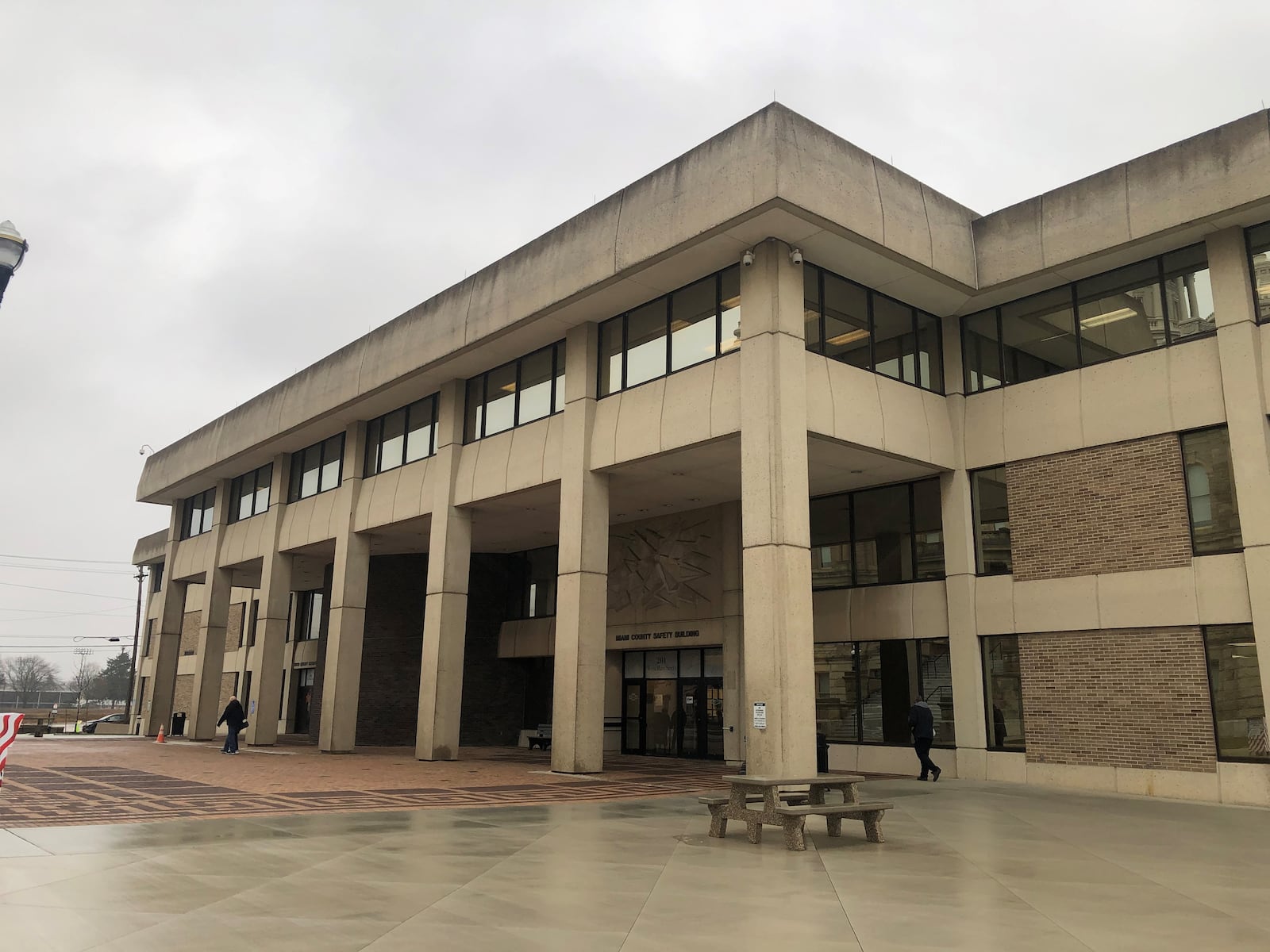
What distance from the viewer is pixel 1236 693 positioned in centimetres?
1620

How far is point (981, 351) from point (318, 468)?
20682mm

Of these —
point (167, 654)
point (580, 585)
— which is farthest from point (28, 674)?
point (580, 585)

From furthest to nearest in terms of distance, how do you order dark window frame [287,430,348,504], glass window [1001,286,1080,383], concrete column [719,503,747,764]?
dark window frame [287,430,348,504] → concrete column [719,503,747,764] → glass window [1001,286,1080,383]

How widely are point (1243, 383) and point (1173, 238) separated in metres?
2.86

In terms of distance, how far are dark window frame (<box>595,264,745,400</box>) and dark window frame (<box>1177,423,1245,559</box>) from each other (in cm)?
797

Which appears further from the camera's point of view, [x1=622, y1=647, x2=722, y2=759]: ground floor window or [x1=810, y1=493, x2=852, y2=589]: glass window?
[x1=622, y1=647, x2=722, y2=759]: ground floor window

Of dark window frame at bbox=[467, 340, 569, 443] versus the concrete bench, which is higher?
dark window frame at bbox=[467, 340, 569, 443]

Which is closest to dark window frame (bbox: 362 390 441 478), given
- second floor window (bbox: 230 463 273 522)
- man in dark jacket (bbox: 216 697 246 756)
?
second floor window (bbox: 230 463 273 522)

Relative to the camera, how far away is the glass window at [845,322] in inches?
742

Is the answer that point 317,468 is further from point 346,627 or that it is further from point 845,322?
point 845,322

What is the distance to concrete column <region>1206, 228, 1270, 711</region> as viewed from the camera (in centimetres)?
1603

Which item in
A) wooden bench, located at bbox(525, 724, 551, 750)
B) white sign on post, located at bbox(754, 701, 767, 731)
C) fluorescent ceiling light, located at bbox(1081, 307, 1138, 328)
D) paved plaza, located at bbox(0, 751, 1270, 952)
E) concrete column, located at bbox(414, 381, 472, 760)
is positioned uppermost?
fluorescent ceiling light, located at bbox(1081, 307, 1138, 328)

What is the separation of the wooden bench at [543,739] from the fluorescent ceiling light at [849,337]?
17.4m

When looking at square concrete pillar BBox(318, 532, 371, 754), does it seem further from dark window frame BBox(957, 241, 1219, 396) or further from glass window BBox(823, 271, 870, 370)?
dark window frame BBox(957, 241, 1219, 396)
